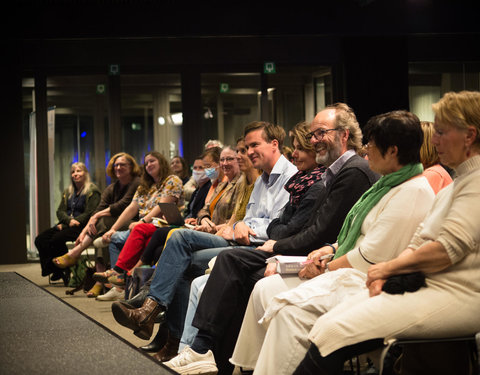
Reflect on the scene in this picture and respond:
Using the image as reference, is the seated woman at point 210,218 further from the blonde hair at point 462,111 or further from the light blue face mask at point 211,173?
the blonde hair at point 462,111

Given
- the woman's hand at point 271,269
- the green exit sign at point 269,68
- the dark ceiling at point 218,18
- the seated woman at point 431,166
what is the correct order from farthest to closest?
the green exit sign at point 269,68
the dark ceiling at point 218,18
the woman's hand at point 271,269
the seated woman at point 431,166

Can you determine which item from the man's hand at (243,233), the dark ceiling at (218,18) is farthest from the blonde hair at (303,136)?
the dark ceiling at (218,18)

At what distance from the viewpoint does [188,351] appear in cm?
320

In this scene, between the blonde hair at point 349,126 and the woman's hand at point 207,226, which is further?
the woman's hand at point 207,226

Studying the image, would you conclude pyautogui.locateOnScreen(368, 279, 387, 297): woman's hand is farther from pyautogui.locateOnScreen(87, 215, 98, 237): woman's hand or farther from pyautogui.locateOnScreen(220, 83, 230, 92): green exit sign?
pyautogui.locateOnScreen(220, 83, 230, 92): green exit sign

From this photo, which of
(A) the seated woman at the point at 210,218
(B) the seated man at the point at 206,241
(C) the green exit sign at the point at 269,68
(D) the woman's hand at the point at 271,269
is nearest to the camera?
(D) the woman's hand at the point at 271,269

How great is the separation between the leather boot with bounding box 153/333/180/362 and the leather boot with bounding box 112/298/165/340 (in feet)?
0.56

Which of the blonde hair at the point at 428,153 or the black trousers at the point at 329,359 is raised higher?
the blonde hair at the point at 428,153

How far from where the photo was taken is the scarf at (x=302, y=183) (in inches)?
142

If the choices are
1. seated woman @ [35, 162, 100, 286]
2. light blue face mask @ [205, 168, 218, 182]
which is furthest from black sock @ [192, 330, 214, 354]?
seated woman @ [35, 162, 100, 286]

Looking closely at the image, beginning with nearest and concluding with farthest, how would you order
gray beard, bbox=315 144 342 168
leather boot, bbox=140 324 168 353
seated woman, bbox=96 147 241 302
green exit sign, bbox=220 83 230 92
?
gray beard, bbox=315 144 342 168 < leather boot, bbox=140 324 168 353 < seated woman, bbox=96 147 241 302 < green exit sign, bbox=220 83 230 92

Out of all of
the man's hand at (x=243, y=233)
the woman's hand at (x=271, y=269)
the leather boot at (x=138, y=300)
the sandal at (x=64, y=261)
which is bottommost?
the sandal at (x=64, y=261)

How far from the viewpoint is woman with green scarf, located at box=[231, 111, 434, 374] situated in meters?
2.47

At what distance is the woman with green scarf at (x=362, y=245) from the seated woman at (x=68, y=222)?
5.14m
